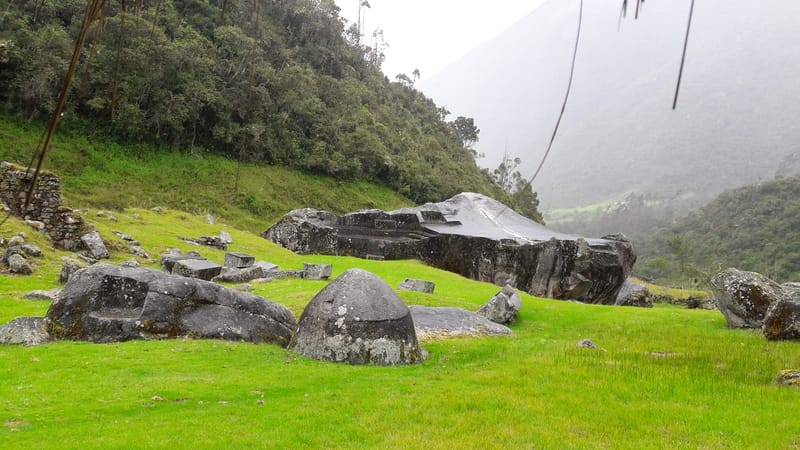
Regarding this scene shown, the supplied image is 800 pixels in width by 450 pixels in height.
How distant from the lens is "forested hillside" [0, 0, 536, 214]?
40.0 metres

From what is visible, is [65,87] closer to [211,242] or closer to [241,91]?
[211,242]

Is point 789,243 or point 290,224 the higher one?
point 789,243

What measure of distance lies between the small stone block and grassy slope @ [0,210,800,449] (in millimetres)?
7017

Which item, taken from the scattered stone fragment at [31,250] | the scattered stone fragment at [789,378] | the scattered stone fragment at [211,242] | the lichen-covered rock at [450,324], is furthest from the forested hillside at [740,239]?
the scattered stone fragment at [31,250]

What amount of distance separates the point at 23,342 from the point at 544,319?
555 inches

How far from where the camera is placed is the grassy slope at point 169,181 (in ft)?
124

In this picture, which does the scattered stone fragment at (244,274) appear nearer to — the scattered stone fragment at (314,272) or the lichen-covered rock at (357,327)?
the scattered stone fragment at (314,272)

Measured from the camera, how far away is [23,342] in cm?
1052

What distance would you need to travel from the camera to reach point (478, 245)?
32406mm

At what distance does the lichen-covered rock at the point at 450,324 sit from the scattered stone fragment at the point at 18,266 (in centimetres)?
1314

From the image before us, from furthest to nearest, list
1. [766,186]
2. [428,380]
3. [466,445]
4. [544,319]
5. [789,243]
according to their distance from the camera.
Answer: [766,186]
[789,243]
[544,319]
[428,380]
[466,445]

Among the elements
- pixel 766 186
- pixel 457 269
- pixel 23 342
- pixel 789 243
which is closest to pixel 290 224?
pixel 457 269

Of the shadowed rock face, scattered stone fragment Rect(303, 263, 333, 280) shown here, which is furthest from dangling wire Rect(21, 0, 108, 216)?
the shadowed rock face

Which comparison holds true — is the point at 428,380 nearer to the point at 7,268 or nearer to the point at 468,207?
the point at 7,268
